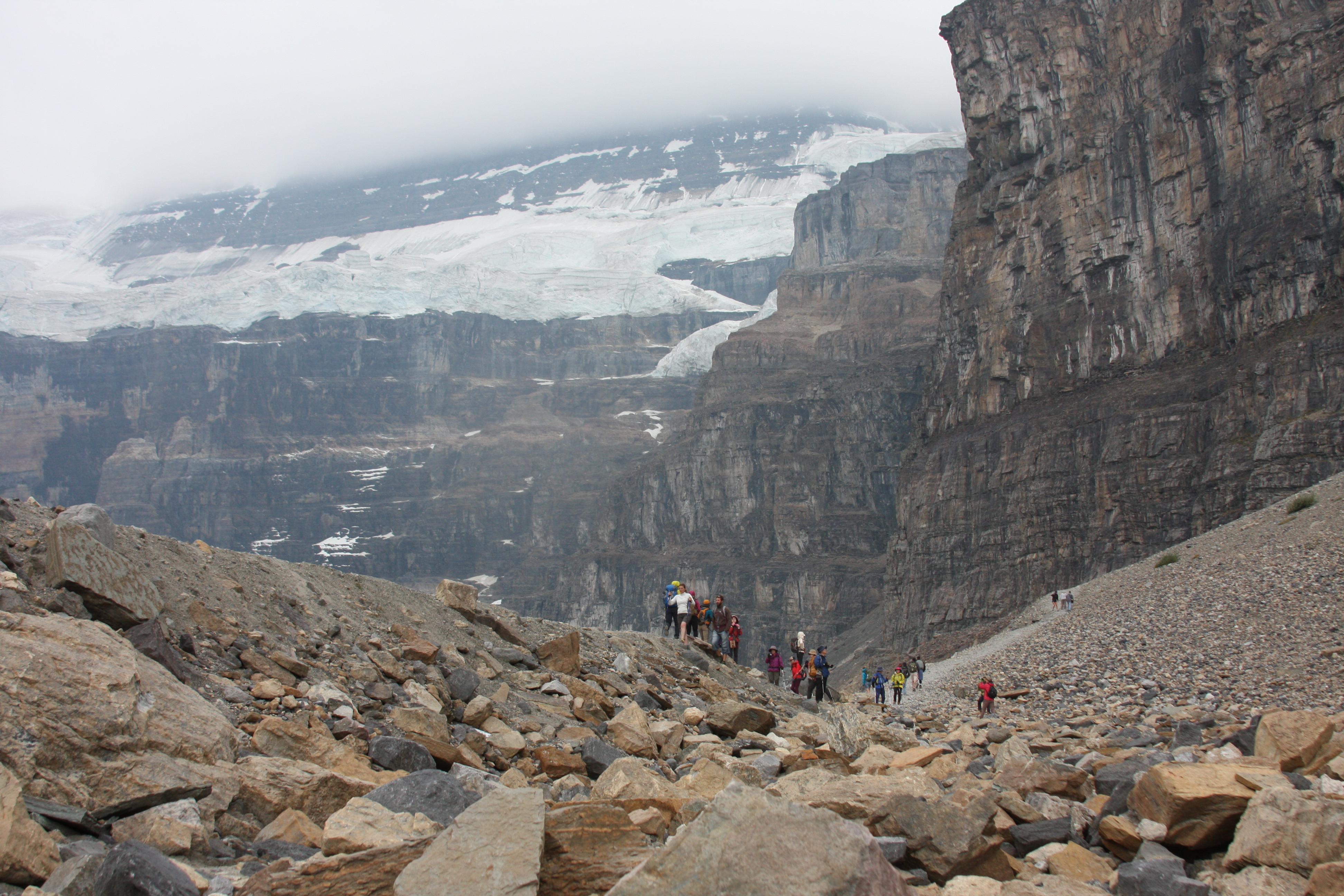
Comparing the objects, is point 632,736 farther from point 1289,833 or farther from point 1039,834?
point 1289,833

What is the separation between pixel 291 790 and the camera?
792 centimetres

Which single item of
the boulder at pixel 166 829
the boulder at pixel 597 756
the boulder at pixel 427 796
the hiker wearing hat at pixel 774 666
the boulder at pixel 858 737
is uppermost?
the boulder at pixel 166 829

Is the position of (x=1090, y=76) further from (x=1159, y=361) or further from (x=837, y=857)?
(x=837, y=857)

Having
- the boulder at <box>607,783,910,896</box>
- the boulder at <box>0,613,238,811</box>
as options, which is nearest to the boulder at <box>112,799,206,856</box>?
the boulder at <box>0,613,238,811</box>

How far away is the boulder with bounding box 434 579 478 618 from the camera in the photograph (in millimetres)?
17484

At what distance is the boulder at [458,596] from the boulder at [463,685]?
4.50 meters

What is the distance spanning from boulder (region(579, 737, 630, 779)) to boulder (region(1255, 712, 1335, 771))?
5.62 metres

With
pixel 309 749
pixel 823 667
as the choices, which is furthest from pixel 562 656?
pixel 823 667

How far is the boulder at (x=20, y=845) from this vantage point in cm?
562

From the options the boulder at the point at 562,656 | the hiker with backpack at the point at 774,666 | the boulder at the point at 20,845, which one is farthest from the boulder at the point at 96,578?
the hiker with backpack at the point at 774,666

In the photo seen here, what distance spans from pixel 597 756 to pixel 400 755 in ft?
6.77

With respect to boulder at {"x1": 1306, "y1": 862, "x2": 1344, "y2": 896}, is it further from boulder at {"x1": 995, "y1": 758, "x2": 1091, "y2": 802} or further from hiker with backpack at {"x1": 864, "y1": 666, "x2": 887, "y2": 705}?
hiker with backpack at {"x1": 864, "y1": 666, "x2": 887, "y2": 705}

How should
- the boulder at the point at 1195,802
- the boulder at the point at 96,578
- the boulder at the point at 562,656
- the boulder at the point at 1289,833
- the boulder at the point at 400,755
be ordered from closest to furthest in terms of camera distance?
the boulder at the point at 1289,833 < the boulder at the point at 1195,802 < the boulder at the point at 400,755 < the boulder at the point at 96,578 < the boulder at the point at 562,656

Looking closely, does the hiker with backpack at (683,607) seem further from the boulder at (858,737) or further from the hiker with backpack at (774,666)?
the boulder at (858,737)
